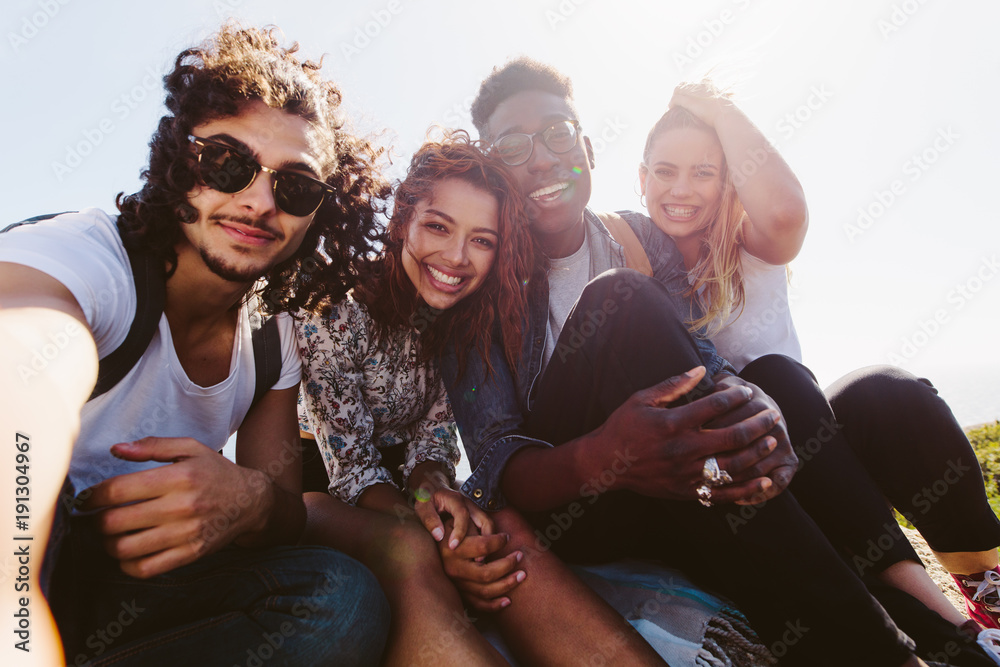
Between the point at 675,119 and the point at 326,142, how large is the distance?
2032 mm

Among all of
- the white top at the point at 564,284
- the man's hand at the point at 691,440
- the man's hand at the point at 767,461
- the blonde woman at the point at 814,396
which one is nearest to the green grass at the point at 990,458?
the blonde woman at the point at 814,396

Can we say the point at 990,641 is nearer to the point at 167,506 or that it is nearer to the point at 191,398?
the point at 167,506

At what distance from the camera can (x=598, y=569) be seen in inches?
83.3

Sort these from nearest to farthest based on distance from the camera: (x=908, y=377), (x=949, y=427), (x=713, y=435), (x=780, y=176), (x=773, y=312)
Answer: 1. (x=713, y=435)
2. (x=949, y=427)
3. (x=908, y=377)
4. (x=780, y=176)
5. (x=773, y=312)

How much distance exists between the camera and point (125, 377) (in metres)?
1.62

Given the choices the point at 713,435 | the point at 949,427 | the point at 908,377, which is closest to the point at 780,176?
the point at 908,377

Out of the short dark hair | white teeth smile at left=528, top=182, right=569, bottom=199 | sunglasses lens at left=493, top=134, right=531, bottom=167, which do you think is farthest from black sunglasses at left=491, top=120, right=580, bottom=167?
the short dark hair

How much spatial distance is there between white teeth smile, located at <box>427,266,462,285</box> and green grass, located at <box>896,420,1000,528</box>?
4591 mm

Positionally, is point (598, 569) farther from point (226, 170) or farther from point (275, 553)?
point (226, 170)

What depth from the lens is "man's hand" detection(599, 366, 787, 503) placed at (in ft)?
4.68

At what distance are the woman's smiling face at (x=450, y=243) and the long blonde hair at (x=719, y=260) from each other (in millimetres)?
1192

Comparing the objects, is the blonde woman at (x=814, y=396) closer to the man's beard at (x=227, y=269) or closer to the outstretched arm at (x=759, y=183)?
the outstretched arm at (x=759, y=183)

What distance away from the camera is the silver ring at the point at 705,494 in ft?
4.75

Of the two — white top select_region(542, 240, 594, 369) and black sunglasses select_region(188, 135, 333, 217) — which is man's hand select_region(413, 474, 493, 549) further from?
black sunglasses select_region(188, 135, 333, 217)
